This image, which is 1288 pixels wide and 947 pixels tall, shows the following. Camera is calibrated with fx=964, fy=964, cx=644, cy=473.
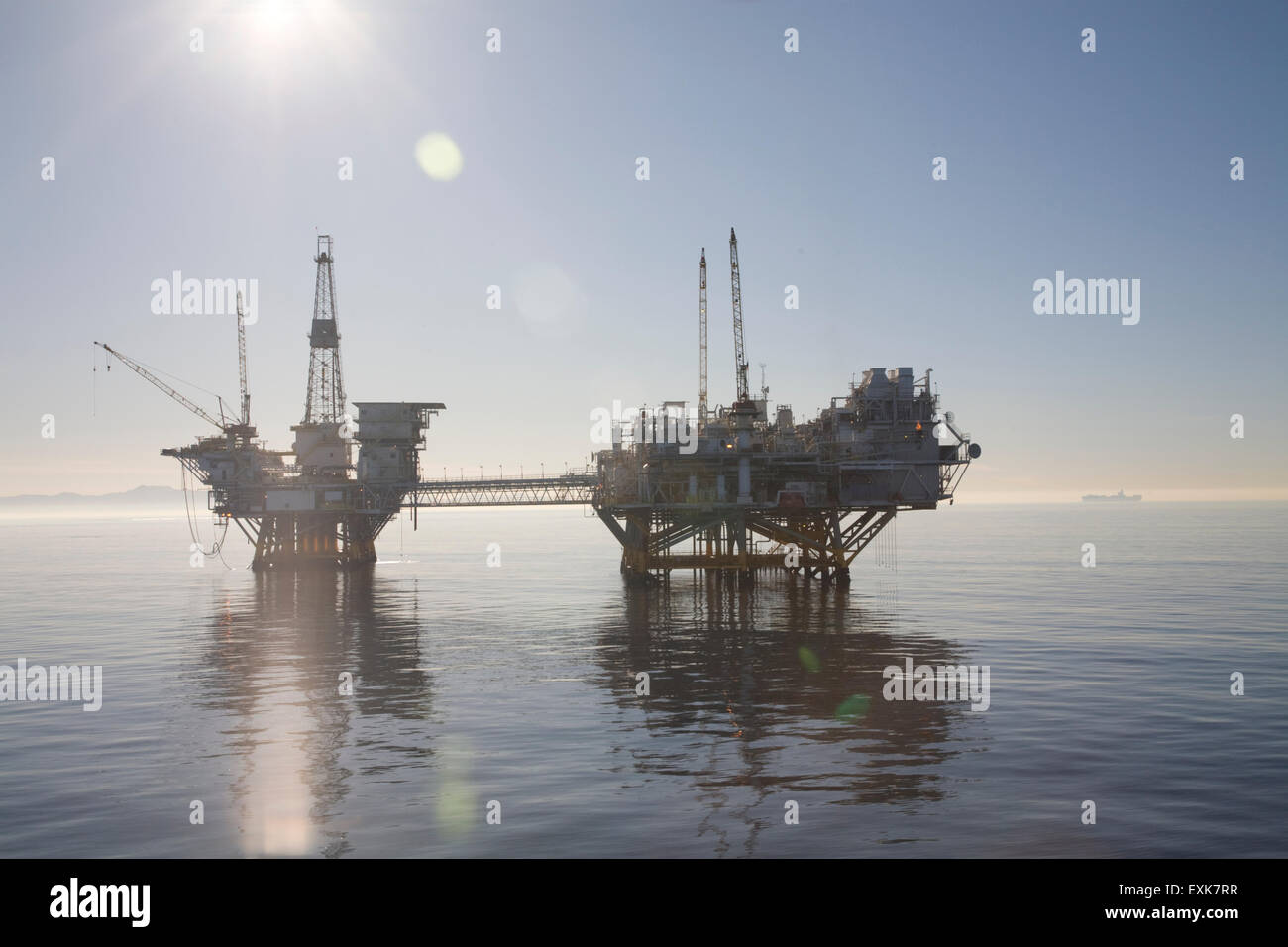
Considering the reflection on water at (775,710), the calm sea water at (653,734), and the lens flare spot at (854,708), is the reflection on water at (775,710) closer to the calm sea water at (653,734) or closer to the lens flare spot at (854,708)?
the lens flare spot at (854,708)

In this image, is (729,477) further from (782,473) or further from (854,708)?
(854,708)

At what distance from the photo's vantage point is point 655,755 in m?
29.9

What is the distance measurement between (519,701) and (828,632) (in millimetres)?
26492

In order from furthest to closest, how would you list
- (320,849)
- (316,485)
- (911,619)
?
1. (316,485)
2. (911,619)
3. (320,849)

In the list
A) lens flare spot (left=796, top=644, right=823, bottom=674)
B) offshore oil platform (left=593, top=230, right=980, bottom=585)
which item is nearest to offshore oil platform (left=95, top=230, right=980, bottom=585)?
offshore oil platform (left=593, top=230, right=980, bottom=585)

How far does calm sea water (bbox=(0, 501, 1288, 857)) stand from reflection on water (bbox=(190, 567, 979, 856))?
0.16 metres

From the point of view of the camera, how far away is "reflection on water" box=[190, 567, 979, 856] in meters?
24.8

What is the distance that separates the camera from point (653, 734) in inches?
1302

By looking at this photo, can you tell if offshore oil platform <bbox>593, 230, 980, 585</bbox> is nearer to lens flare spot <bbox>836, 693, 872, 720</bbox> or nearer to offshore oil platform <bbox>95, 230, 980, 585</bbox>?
offshore oil platform <bbox>95, 230, 980, 585</bbox>

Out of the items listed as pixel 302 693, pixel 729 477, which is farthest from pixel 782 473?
pixel 302 693
